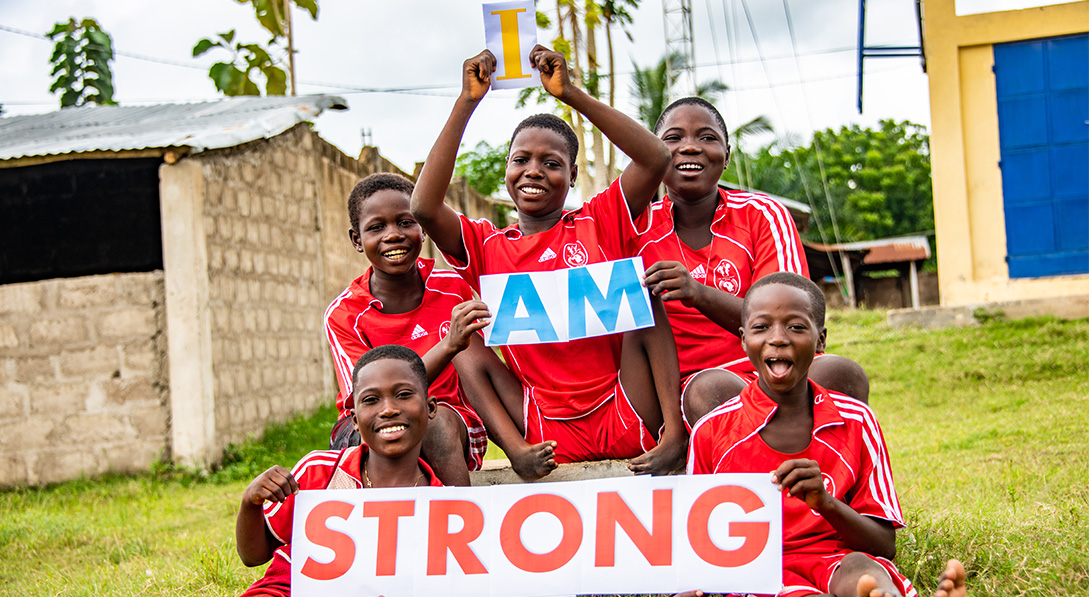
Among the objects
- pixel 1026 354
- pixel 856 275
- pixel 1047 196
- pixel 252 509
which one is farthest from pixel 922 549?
pixel 856 275

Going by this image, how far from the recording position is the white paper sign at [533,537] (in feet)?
8.32

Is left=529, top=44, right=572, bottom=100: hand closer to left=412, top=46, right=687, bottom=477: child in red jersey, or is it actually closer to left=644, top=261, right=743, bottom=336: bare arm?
left=412, top=46, right=687, bottom=477: child in red jersey

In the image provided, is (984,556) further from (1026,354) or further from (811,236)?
(811,236)

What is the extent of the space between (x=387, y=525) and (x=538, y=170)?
1314mm

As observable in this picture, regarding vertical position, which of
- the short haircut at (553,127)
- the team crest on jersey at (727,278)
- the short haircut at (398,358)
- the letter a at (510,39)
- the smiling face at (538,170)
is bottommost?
the short haircut at (398,358)

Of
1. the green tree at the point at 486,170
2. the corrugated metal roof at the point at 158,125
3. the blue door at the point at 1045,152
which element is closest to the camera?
the corrugated metal roof at the point at 158,125

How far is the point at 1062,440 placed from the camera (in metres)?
4.81

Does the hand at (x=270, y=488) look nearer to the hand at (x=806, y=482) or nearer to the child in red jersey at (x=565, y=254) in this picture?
the child in red jersey at (x=565, y=254)

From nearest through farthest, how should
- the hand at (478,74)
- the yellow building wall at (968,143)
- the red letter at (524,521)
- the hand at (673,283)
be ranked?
the red letter at (524,521) → the hand at (673,283) → the hand at (478,74) → the yellow building wall at (968,143)

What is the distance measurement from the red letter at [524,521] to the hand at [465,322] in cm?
58

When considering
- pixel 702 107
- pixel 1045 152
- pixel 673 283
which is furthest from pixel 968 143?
pixel 673 283

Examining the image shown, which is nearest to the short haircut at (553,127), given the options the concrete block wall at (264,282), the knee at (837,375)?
the knee at (837,375)

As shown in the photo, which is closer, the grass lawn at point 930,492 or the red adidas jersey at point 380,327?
the grass lawn at point 930,492

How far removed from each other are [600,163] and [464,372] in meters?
12.2
